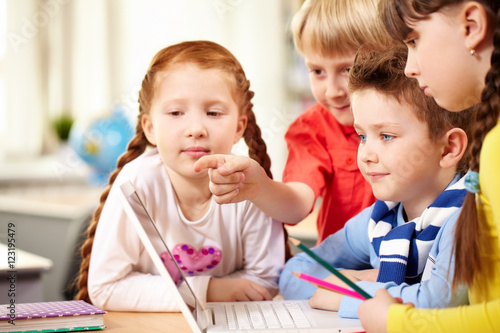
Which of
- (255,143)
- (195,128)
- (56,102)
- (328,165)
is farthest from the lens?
(56,102)

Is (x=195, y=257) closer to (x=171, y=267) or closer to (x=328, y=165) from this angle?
(x=171, y=267)

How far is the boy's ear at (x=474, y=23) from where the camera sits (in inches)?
27.9

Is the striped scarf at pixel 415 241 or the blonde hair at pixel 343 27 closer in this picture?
the striped scarf at pixel 415 241

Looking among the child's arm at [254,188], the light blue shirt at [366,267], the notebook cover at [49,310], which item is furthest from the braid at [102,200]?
the light blue shirt at [366,267]

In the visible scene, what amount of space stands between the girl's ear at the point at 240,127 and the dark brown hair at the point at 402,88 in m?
0.21

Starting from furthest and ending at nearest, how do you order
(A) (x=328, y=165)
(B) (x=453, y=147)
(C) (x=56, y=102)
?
(C) (x=56, y=102) → (A) (x=328, y=165) → (B) (x=453, y=147)

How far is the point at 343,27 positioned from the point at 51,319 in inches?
26.2

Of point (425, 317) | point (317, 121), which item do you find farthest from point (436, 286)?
point (317, 121)

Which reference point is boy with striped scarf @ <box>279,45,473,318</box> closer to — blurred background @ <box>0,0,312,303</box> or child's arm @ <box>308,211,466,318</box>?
child's arm @ <box>308,211,466,318</box>

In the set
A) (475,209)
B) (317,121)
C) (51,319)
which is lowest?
(51,319)

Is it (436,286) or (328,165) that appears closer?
(436,286)

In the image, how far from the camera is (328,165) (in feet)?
4.17

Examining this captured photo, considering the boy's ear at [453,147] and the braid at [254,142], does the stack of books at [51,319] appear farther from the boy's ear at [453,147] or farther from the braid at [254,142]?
the boy's ear at [453,147]

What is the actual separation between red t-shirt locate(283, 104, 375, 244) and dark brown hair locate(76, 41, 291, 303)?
128mm
